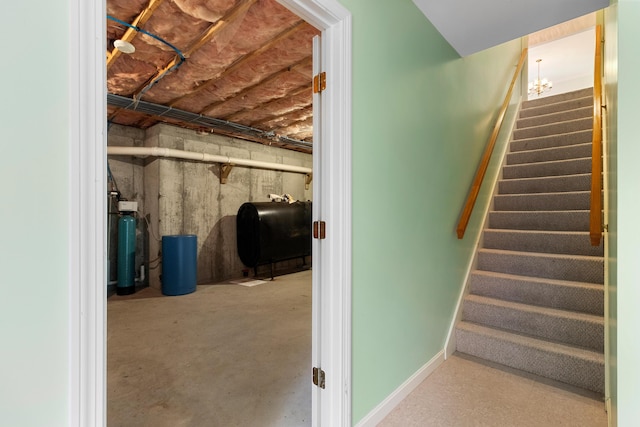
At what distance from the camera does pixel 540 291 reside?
7.84 feet

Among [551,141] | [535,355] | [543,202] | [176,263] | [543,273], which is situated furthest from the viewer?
[176,263]

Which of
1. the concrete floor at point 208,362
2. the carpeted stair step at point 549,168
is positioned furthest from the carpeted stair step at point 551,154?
the concrete floor at point 208,362

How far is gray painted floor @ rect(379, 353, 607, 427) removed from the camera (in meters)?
1.64

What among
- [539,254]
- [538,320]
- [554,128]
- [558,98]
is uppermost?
[558,98]

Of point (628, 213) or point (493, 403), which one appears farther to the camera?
point (493, 403)

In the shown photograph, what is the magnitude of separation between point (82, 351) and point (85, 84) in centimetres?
62

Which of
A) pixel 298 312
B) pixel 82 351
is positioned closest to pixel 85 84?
pixel 82 351

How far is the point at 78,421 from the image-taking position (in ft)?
2.27

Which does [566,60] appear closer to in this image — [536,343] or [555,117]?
[555,117]

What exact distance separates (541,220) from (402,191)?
6.47ft

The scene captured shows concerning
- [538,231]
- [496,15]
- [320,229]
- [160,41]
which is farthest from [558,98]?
[160,41]

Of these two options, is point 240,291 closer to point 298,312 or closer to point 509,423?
point 298,312

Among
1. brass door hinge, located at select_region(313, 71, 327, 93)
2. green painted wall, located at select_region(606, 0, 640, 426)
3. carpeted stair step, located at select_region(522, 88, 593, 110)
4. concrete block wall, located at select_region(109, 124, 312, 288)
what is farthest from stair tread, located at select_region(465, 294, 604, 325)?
concrete block wall, located at select_region(109, 124, 312, 288)

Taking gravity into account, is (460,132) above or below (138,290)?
above
